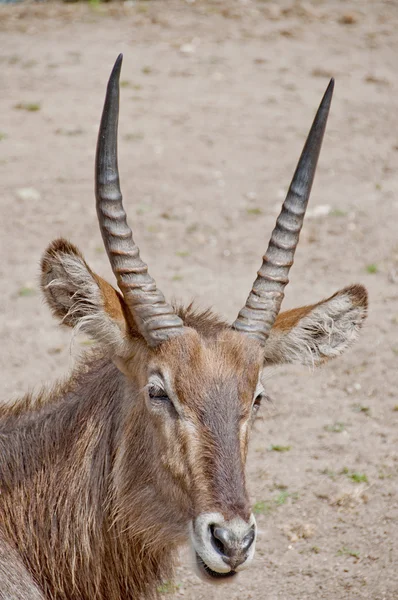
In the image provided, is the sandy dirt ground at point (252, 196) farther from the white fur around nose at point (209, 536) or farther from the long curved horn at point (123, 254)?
the white fur around nose at point (209, 536)

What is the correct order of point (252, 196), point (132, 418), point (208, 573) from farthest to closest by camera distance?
1. point (252, 196)
2. point (132, 418)
3. point (208, 573)

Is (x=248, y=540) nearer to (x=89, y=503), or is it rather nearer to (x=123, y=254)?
(x=89, y=503)

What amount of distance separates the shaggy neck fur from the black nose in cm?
88

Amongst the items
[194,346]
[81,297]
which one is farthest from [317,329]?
[81,297]

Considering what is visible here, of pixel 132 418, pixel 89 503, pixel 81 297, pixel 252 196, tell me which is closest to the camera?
pixel 81 297

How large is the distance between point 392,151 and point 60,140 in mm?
5595

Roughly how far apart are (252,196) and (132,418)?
890cm

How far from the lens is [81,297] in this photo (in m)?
6.57

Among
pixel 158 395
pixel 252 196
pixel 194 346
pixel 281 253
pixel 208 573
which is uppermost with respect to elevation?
pixel 281 253

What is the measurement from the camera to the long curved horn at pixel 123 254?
21.3 ft

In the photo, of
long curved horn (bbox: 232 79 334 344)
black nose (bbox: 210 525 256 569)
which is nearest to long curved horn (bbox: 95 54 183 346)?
long curved horn (bbox: 232 79 334 344)

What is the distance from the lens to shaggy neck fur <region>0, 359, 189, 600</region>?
21.9ft

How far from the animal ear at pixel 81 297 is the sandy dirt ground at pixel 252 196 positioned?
198 cm

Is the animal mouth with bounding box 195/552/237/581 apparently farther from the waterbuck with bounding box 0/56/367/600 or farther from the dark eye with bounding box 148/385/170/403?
the dark eye with bounding box 148/385/170/403
